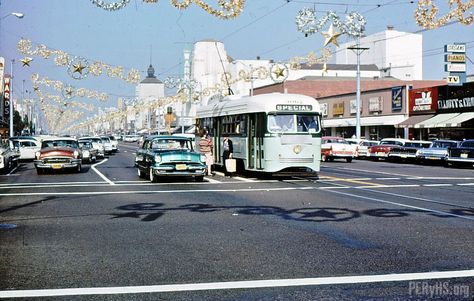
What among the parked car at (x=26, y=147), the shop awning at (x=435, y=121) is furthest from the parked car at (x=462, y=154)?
the parked car at (x=26, y=147)

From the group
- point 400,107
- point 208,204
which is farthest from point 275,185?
point 400,107

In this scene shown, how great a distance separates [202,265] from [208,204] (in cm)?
667

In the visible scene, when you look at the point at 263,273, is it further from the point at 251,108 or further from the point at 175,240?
the point at 251,108

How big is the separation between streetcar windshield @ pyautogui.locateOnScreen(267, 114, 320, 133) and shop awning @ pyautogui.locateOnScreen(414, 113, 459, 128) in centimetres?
2683

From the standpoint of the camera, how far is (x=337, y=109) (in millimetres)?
67188

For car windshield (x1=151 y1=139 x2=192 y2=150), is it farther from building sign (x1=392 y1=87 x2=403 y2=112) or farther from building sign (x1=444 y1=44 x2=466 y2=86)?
building sign (x1=392 y1=87 x2=403 y2=112)

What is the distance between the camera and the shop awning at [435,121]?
152 ft

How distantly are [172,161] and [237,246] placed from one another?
12068mm

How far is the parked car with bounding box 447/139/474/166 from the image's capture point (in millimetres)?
32725

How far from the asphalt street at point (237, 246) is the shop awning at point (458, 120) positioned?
2869 cm

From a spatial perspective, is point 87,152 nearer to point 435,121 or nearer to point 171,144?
point 171,144

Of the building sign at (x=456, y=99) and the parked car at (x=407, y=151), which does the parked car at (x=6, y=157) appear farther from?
the building sign at (x=456, y=99)

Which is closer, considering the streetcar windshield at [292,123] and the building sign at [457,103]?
the streetcar windshield at [292,123]

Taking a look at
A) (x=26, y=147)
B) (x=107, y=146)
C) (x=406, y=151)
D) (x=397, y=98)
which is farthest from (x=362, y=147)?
(x=26, y=147)
